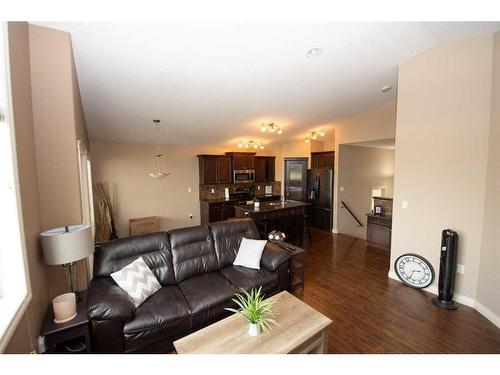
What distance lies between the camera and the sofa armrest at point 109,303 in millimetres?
1647

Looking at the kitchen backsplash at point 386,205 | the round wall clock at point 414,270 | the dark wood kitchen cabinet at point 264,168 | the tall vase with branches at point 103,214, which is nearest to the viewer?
the round wall clock at point 414,270

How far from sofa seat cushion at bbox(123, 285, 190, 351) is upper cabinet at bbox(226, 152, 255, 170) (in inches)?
189

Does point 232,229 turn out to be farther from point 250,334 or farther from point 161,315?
point 250,334

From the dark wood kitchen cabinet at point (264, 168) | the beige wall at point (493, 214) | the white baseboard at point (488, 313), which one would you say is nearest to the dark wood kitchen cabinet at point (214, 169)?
the dark wood kitchen cabinet at point (264, 168)

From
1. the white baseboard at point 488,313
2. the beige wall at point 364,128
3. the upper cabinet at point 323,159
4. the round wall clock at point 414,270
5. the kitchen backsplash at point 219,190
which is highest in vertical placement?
the beige wall at point 364,128

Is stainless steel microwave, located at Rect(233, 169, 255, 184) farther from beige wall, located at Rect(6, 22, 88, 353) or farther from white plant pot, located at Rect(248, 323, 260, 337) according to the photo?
white plant pot, located at Rect(248, 323, 260, 337)

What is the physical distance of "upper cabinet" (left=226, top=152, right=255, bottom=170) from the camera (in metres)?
6.48

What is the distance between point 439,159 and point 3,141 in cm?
415

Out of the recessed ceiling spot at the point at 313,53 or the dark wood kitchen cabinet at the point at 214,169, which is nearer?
the recessed ceiling spot at the point at 313,53

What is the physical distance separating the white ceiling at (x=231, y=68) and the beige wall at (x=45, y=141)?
28 cm

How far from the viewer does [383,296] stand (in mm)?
2771

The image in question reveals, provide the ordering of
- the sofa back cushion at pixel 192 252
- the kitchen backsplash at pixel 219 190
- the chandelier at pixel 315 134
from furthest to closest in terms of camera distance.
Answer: the kitchen backsplash at pixel 219 190, the chandelier at pixel 315 134, the sofa back cushion at pixel 192 252

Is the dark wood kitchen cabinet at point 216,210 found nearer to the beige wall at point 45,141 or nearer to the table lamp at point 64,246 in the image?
the beige wall at point 45,141

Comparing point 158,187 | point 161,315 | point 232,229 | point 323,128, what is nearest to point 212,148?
point 158,187
